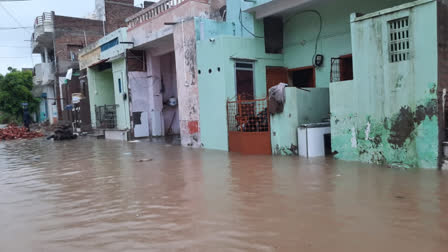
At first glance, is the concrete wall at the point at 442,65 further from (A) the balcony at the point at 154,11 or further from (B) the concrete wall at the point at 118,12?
(B) the concrete wall at the point at 118,12

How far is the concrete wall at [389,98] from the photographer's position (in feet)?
22.5

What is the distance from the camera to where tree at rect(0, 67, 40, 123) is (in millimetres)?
32562

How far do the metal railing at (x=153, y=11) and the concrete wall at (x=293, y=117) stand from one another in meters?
6.43

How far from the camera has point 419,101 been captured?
698 centimetres

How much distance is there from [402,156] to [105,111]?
54.7 ft

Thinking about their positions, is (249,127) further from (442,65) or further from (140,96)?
(140,96)

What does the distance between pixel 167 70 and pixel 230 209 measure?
1424 centimetres

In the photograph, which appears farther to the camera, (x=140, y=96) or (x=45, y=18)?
(x=45, y=18)

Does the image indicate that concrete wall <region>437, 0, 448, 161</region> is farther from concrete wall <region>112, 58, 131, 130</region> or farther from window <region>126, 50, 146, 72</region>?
concrete wall <region>112, 58, 131, 130</region>

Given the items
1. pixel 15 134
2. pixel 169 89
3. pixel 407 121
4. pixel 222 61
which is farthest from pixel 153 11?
pixel 15 134

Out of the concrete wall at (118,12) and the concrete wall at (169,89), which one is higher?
the concrete wall at (118,12)

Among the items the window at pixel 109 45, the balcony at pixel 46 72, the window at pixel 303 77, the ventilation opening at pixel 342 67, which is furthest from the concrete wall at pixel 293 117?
the balcony at pixel 46 72

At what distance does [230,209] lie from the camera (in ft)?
16.2

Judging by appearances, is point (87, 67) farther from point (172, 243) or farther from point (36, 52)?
point (172, 243)
